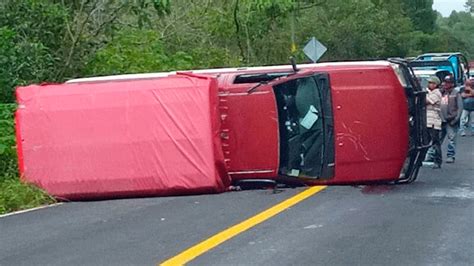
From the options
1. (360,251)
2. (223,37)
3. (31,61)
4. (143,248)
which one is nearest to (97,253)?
(143,248)

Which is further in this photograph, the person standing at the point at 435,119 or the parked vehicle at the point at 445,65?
the parked vehicle at the point at 445,65

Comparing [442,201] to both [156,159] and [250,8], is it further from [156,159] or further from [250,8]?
[250,8]

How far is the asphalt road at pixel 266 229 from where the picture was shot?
364 inches

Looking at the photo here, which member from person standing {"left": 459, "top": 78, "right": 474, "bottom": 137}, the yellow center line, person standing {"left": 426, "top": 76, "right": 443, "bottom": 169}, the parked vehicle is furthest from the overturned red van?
the parked vehicle

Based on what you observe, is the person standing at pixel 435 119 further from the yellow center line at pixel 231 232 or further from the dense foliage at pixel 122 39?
the dense foliage at pixel 122 39

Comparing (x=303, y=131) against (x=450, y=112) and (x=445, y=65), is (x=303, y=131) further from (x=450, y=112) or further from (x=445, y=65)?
(x=445, y=65)

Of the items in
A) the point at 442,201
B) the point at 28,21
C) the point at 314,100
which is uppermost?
the point at 28,21

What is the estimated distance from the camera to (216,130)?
13969 millimetres

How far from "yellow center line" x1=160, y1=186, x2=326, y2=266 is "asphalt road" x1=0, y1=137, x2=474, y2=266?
0.35ft

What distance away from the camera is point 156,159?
13969 mm

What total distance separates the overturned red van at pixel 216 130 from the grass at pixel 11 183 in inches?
11.2

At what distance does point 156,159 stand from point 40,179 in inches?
66.6

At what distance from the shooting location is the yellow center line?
9.16 meters

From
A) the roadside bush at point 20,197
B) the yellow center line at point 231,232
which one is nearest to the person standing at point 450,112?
the yellow center line at point 231,232
